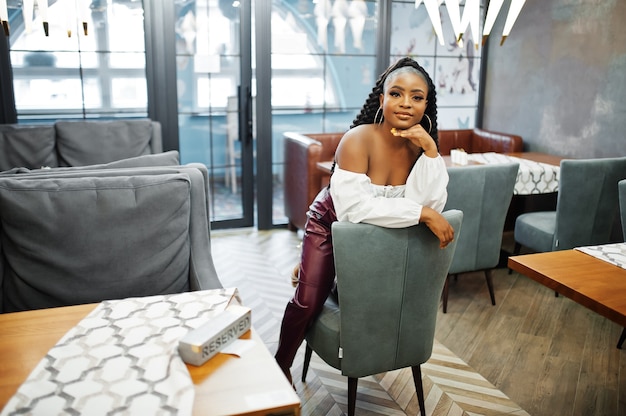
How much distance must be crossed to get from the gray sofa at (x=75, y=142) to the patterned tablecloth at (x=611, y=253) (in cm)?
321

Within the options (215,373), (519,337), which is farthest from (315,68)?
(215,373)

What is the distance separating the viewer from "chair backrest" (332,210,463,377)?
1.79m

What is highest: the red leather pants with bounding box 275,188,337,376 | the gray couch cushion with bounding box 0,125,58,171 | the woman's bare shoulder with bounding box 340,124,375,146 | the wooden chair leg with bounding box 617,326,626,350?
the woman's bare shoulder with bounding box 340,124,375,146

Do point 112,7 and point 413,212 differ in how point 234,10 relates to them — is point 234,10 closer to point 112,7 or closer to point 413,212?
point 112,7

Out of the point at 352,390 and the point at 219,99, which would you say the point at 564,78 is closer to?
the point at 219,99

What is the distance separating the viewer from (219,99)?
4.78 meters

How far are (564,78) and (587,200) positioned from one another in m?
1.76

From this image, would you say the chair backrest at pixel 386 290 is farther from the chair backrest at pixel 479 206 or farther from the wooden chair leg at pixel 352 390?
the chair backrest at pixel 479 206

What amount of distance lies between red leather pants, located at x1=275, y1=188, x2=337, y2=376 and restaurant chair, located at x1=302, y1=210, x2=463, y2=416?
0.25ft

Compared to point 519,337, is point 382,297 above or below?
above

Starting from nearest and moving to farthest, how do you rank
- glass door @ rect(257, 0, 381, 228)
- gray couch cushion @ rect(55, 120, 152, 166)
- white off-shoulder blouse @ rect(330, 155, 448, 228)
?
white off-shoulder blouse @ rect(330, 155, 448, 228), gray couch cushion @ rect(55, 120, 152, 166), glass door @ rect(257, 0, 381, 228)

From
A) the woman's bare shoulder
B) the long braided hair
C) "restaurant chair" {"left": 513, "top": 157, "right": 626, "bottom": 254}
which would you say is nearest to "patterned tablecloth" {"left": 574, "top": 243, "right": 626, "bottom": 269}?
the long braided hair

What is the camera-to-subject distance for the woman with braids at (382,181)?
1.79 meters

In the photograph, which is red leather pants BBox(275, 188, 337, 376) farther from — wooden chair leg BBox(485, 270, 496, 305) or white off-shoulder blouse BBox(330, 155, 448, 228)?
wooden chair leg BBox(485, 270, 496, 305)
